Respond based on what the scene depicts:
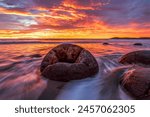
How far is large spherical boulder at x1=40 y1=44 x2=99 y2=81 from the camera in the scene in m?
4.51

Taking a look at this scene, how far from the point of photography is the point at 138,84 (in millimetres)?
3762

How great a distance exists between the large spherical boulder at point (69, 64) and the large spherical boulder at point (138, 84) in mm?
969

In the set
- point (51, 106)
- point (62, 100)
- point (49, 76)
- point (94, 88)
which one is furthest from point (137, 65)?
point (51, 106)

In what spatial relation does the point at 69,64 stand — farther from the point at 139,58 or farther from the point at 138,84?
the point at 139,58

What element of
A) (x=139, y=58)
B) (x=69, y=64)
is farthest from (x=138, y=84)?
(x=139, y=58)

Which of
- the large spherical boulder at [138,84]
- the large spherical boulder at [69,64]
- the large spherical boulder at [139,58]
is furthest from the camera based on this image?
the large spherical boulder at [139,58]

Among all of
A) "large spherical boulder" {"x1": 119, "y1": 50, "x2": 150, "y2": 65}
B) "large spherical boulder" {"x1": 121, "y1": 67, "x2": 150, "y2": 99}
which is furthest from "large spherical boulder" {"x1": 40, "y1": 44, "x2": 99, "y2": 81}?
"large spherical boulder" {"x1": 119, "y1": 50, "x2": 150, "y2": 65}

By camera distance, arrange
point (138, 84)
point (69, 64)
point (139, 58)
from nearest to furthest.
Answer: point (138, 84), point (69, 64), point (139, 58)

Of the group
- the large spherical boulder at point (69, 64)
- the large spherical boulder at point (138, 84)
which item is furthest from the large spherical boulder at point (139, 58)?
the large spherical boulder at point (138, 84)

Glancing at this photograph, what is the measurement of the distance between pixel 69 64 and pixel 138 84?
5.01ft

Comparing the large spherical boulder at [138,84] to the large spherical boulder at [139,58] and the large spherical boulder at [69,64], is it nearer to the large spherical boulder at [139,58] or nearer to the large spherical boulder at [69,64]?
the large spherical boulder at [69,64]

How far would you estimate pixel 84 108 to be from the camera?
10.7ft

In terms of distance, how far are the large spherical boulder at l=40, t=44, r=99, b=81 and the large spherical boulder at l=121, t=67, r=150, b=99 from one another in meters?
0.97

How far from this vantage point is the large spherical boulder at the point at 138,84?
12.0 feet
